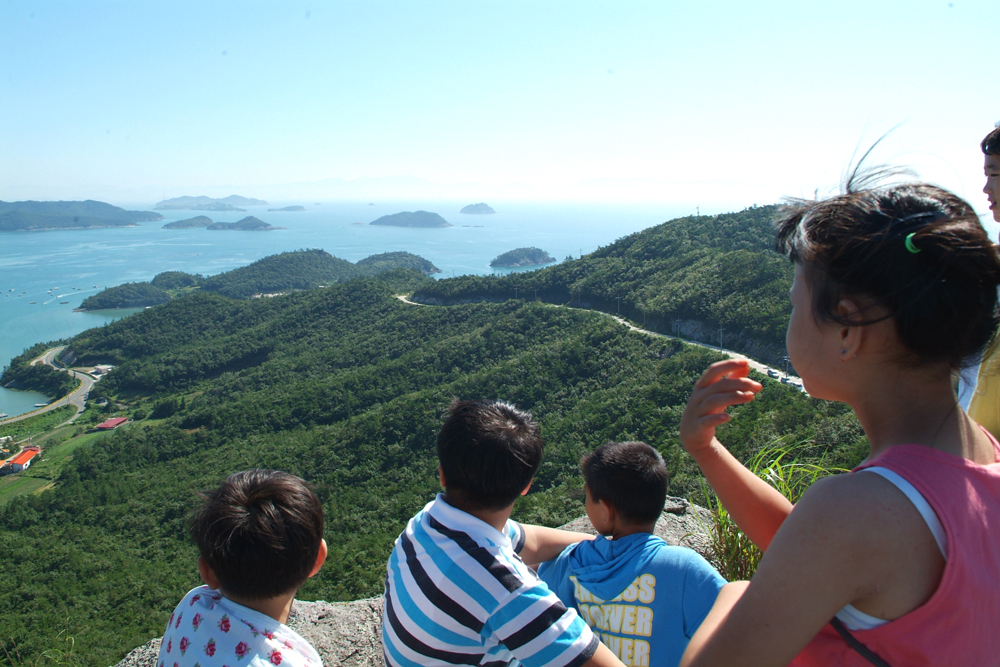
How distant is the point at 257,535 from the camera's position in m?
1.59

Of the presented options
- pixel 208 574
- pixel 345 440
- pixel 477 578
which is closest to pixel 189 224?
pixel 345 440

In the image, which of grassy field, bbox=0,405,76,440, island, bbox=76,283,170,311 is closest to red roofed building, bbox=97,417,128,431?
grassy field, bbox=0,405,76,440

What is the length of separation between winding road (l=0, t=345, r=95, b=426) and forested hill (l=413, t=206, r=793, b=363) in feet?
Result: 89.2

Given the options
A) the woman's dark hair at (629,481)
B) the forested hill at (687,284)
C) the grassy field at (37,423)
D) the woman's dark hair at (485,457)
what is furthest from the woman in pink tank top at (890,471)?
the grassy field at (37,423)

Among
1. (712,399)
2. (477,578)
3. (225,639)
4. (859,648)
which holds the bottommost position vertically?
(225,639)

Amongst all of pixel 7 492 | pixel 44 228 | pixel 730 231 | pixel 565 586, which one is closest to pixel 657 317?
pixel 730 231

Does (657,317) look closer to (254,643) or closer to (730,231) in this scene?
(730,231)

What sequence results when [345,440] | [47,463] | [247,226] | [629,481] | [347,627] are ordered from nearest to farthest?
[629,481] < [347,627] < [345,440] < [47,463] < [247,226]

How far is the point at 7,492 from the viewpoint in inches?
1052

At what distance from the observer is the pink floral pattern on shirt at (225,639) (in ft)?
4.89

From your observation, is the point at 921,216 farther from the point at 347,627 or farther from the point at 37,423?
the point at 37,423

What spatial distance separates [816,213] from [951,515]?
1.63 feet

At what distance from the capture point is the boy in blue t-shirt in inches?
68.5

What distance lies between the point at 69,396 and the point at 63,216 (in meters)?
159
